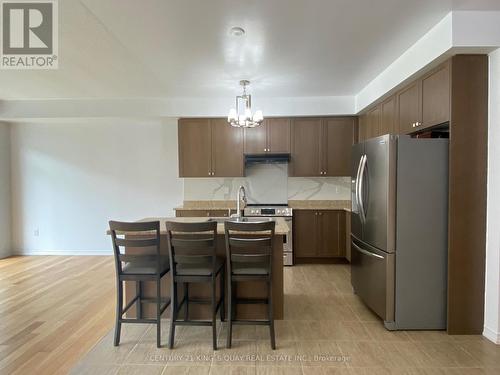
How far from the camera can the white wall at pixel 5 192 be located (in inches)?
206

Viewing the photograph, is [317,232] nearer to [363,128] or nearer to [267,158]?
[267,158]

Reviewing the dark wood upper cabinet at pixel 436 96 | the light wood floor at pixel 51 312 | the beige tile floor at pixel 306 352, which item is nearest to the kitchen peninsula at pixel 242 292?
the beige tile floor at pixel 306 352

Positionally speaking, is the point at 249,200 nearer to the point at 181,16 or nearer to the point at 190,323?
the point at 190,323

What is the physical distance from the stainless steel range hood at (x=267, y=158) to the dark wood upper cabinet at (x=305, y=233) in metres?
0.91

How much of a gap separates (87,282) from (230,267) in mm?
2620

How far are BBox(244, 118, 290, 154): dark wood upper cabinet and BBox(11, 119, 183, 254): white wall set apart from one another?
1.48m

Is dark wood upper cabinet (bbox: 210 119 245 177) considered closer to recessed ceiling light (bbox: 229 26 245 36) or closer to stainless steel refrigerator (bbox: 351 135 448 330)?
recessed ceiling light (bbox: 229 26 245 36)

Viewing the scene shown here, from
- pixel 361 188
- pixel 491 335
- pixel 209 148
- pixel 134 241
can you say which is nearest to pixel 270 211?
pixel 209 148

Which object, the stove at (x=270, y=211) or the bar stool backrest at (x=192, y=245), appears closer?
the bar stool backrest at (x=192, y=245)

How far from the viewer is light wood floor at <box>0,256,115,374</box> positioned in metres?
2.30

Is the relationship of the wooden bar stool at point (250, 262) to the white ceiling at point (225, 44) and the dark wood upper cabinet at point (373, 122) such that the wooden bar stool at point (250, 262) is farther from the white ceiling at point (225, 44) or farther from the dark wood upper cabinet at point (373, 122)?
the dark wood upper cabinet at point (373, 122)

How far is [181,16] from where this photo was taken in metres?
2.31

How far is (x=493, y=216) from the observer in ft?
7.99

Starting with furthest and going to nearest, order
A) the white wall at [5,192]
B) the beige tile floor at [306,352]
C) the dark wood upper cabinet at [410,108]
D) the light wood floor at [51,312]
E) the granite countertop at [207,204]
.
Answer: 1. the white wall at [5,192]
2. the granite countertop at [207,204]
3. the dark wood upper cabinet at [410,108]
4. the light wood floor at [51,312]
5. the beige tile floor at [306,352]
